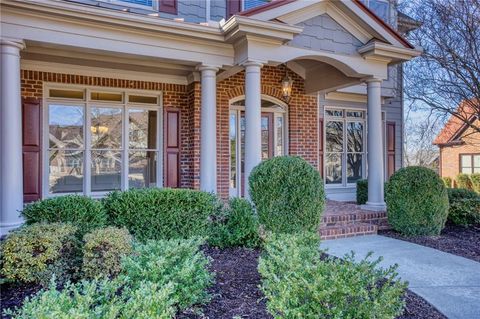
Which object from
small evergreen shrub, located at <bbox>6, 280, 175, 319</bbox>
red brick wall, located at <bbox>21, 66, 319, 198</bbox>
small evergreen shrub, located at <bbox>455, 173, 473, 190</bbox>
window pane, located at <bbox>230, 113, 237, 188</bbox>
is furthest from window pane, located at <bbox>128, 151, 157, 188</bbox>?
small evergreen shrub, located at <bbox>455, 173, 473, 190</bbox>

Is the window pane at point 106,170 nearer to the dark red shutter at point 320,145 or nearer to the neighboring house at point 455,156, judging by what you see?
the dark red shutter at point 320,145

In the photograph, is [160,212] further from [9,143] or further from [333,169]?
[333,169]

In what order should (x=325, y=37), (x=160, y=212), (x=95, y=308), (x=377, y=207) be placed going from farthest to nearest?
1. (x=377, y=207)
2. (x=325, y=37)
3. (x=160, y=212)
4. (x=95, y=308)

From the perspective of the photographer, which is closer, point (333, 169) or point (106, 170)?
point (106, 170)

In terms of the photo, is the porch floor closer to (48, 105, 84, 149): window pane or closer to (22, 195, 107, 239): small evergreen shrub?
(22, 195, 107, 239): small evergreen shrub

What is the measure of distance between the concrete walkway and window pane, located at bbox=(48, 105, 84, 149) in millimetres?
5250

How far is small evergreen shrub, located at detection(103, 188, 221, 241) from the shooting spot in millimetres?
5012

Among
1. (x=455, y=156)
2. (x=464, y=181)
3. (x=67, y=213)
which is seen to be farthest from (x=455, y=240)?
(x=455, y=156)

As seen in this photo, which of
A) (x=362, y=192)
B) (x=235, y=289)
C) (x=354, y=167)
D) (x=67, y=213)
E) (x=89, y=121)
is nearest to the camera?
(x=235, y=289)

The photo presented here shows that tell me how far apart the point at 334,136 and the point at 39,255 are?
825cm

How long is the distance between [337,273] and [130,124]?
6.21m

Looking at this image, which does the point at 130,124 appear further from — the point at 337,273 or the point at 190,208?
the point at 337,273

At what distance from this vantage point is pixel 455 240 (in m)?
6.43

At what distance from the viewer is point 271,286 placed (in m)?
2.83
